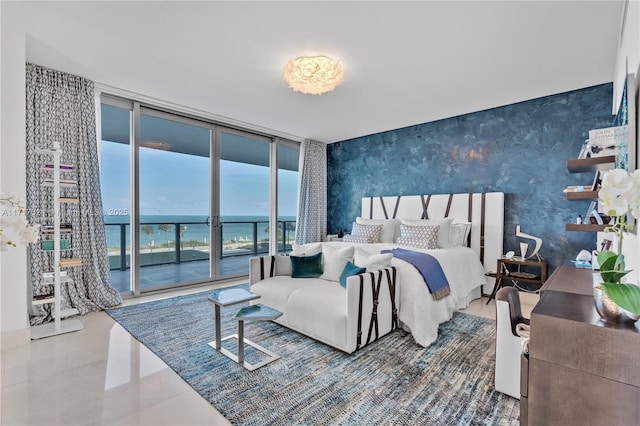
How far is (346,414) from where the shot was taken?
5.69 feet

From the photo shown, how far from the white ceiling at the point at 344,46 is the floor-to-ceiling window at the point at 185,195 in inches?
30.0

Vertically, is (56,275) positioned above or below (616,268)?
below

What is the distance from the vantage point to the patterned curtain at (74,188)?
10.1 feet

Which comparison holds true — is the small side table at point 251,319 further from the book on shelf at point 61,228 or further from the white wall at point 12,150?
the book on shelf at point 61,228

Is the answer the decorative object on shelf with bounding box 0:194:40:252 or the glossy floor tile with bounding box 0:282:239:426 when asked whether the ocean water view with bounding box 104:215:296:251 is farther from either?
the decorative object on shelf with bounding box 0:194:40:252

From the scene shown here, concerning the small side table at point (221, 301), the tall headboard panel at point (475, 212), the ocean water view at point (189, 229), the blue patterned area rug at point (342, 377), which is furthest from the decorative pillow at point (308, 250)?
the tall headboard panel at point (475, 212)

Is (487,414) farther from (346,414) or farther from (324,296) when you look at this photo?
(324,296)

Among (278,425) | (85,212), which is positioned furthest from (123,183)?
(278,425)

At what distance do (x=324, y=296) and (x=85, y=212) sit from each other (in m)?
2.94

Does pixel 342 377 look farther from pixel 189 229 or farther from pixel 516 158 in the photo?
pixel 189 229

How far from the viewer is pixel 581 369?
1.00 m

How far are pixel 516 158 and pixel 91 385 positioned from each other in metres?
5.03

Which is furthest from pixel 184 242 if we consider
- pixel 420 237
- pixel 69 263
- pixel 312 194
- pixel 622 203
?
pixel 622 203

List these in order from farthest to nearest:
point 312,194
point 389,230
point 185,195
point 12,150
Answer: point 312,194 < point 185,195 < point 389,230 < point 12,150
